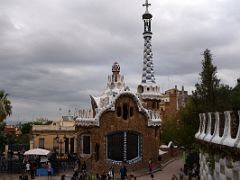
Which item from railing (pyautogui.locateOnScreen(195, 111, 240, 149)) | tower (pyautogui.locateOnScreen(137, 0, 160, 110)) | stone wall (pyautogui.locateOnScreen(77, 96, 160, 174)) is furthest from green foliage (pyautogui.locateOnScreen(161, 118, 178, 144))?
railing (pyautogui.locateOnScreen(195, 111, 240, 149))

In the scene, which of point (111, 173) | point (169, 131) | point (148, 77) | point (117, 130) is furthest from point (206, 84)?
point (169, 131)

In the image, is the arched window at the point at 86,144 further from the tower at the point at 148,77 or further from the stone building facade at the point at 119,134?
the tower at the point at 148,77

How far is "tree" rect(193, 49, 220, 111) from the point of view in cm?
3114

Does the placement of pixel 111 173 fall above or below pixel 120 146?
below

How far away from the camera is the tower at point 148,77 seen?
3784cm

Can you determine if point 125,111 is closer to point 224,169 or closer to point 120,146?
point 120,146

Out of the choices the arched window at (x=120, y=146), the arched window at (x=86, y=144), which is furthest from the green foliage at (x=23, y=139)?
the arched window at (x=120, y=146)

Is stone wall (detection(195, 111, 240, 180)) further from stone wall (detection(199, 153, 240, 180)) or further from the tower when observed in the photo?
the tower

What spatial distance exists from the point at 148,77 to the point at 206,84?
8244 mm

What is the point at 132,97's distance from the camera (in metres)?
31.0

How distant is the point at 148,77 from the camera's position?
38906 millimetres

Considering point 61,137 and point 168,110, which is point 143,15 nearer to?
point 61,137

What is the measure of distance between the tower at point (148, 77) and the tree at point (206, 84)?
6825 millimetres

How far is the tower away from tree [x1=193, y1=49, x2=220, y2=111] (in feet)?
22.4
